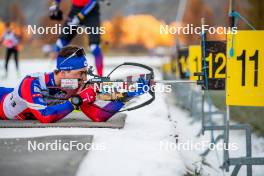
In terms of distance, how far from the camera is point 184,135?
7664mm

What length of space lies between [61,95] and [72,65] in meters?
0.34

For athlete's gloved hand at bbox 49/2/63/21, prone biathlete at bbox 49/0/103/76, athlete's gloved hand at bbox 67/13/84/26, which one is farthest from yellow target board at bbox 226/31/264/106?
athlete's gloved hand at bbox 49/2/63/21

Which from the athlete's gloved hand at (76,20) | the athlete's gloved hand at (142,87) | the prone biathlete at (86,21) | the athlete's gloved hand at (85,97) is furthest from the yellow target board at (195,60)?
the athlete's gloved hand at (85,97)

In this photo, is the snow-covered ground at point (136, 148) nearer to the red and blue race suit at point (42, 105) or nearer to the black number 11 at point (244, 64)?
the red and blue race suit at point (42, 105)

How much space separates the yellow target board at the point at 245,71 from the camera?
169 inches

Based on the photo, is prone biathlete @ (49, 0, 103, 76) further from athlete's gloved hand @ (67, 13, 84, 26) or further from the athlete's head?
the athlete's head

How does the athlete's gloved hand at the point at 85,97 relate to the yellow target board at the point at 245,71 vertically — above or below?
below

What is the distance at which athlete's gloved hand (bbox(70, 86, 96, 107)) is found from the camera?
466 centimetres

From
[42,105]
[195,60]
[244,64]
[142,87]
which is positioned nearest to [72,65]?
[42,105]

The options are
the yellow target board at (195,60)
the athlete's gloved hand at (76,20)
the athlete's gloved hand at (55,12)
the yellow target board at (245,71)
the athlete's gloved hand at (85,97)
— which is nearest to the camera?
the yellow target board at (245,71)

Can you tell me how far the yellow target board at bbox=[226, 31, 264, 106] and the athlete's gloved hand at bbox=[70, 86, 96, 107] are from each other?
1.23m

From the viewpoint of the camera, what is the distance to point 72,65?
485cm

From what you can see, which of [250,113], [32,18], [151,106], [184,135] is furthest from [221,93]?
[32,18]

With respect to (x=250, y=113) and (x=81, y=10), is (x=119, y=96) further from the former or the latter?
(x=250, y=113)
